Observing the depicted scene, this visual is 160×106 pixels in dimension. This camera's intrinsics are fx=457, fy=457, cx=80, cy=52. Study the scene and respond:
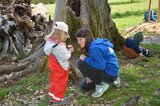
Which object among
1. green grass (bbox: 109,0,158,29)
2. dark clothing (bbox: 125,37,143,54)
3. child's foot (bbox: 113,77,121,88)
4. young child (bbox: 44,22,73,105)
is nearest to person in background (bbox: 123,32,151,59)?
dark clothing (bbox: 125,37,143,54)

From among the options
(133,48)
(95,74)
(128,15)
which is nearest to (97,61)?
(95,74)

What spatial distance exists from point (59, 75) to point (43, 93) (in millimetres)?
1148

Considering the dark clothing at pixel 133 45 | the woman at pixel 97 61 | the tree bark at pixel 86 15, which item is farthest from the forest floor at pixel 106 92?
Answer: the tree bark at pixel 86 15

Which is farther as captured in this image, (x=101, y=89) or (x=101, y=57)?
(x=101, y=89)

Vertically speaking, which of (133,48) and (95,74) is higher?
(95,74)

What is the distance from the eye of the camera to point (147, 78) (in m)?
9.48

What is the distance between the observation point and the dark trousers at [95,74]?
7.99 metres

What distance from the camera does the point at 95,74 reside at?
8.06 metres

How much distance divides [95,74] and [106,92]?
500mm

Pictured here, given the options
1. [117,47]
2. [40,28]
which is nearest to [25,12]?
[40,28]

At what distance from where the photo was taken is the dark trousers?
7.99 m

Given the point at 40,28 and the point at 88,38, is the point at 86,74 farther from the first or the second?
the point at 40,28

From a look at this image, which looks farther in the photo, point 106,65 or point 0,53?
point 0,53

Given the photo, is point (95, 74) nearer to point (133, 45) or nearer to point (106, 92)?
point (106, 92)
